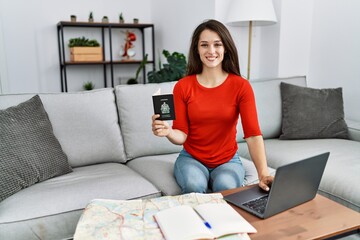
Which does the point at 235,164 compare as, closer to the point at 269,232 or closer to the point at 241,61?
the point at 269,232

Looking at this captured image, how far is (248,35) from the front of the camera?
9.79 feet

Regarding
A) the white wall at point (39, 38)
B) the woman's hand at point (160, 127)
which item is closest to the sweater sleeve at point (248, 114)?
the woman's hand at point (160, 127)

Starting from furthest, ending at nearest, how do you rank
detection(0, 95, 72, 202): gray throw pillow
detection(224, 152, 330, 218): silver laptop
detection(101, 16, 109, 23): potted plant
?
detection(101, 16, 109, 23): potted plant
detection(0, 95, 72, 202): gray throw pillow
detection(224, 152, 330, 218): silver laptop

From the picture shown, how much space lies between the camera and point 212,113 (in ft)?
5.17

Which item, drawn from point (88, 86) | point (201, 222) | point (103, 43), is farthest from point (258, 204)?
point (103, 43)

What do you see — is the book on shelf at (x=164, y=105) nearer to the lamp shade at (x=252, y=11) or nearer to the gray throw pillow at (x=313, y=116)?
the gray throw pillow at (x=313, y=116)

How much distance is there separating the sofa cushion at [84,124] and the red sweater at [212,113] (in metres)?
0.49

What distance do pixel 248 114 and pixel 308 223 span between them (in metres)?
0.59

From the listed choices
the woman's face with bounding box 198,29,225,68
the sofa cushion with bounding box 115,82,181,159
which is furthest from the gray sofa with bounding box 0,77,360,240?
the woman's face with bounding box 198,29,225,68

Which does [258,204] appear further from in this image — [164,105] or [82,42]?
[82,42]

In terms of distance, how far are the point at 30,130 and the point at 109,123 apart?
444 millimetres

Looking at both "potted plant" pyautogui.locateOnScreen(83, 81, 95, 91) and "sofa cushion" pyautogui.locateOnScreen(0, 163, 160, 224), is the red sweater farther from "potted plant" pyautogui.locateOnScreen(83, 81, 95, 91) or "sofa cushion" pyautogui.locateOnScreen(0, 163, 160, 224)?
"potted plant" pyautogui.locateOnScreen(83, 81, 95, 91)

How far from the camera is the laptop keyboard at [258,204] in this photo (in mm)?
1135

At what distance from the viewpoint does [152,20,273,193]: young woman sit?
1.52m
